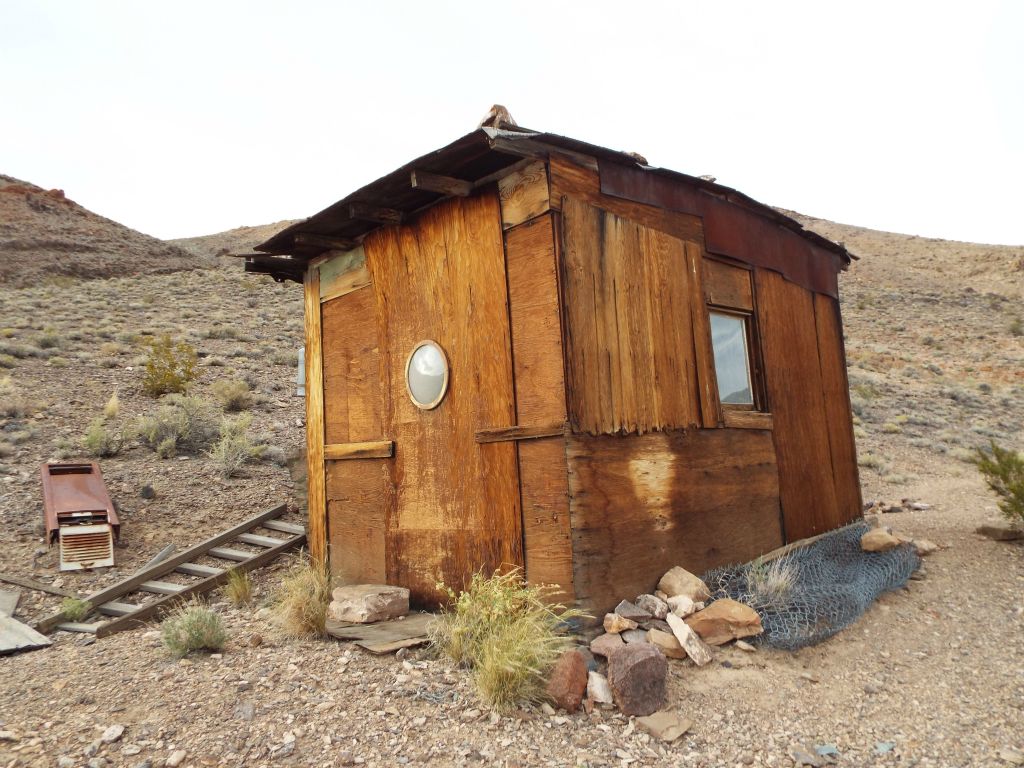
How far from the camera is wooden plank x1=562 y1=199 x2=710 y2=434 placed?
191 inches

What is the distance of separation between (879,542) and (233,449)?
8.66 meters

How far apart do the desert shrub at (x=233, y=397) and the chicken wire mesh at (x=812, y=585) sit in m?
11.0

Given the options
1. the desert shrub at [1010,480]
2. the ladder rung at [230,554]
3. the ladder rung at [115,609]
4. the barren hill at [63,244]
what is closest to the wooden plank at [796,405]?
the desert shrub at [1010,480]

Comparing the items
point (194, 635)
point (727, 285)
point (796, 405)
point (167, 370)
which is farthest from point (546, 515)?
point (167, 370)

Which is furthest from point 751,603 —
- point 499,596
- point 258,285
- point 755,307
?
point 258,285

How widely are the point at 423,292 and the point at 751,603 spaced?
11.7 ft

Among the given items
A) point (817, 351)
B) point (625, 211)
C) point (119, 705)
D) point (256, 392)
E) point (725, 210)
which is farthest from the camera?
point (256, 392)

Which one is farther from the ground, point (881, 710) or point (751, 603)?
point (751, 603)

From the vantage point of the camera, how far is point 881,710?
4.04 m

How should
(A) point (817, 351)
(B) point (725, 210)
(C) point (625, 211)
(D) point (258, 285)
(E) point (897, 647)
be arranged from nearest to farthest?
(E) point (897, 647) → (C) point (625, 211) → (B) point (725, 210) → (A) point (817, 351) → (D) point (258, 285)

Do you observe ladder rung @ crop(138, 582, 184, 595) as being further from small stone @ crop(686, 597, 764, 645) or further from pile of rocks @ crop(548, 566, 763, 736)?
Result: small stone @ crop(686, 597, 764, 645)

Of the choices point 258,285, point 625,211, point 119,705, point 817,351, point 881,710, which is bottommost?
point 881,710

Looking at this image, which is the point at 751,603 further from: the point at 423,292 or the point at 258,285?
the point at 258,285

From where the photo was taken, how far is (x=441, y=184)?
16.9 feet
